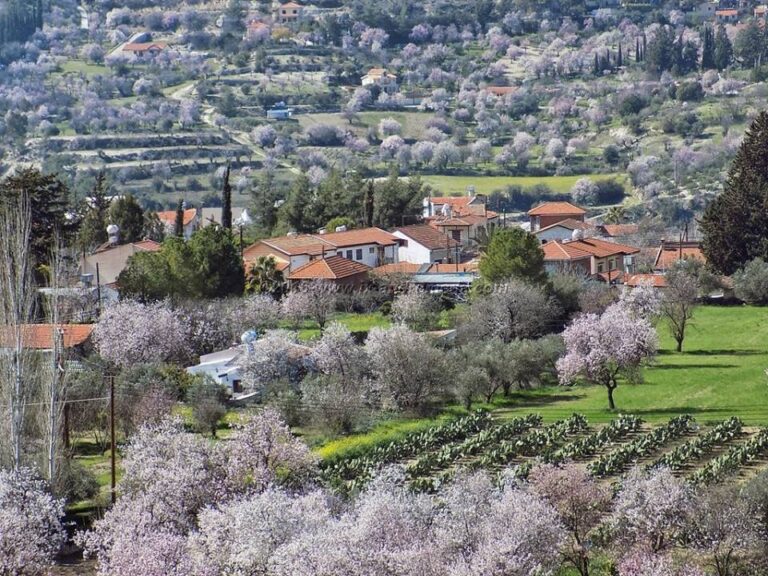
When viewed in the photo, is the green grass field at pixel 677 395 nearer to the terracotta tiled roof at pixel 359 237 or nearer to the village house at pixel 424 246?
the terracotta tiled roof at pixel 359 237

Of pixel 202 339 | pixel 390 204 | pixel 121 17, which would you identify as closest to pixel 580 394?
pixel 202 339

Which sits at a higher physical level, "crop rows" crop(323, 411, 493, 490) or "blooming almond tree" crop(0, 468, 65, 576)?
"blooming almond tree" crop(0, 468, 65, 576)

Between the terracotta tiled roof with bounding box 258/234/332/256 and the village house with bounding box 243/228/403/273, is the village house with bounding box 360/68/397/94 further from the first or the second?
the terracotta tiled roof with bounding box 258/234/332/256

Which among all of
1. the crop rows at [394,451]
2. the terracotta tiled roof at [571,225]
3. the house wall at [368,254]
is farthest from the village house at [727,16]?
the crop rows at [394,451]

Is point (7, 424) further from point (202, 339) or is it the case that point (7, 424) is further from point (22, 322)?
point (202, 339)

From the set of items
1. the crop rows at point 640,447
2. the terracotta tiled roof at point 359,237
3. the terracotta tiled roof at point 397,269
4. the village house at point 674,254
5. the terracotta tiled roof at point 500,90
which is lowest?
the village house at point 674,254

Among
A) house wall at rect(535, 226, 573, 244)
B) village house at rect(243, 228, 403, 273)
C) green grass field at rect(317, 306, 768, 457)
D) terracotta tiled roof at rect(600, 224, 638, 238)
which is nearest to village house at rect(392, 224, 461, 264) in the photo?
village house at rect(243, 228, 403, 273)

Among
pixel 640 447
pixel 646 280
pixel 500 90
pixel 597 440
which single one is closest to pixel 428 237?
pixel 646 280
